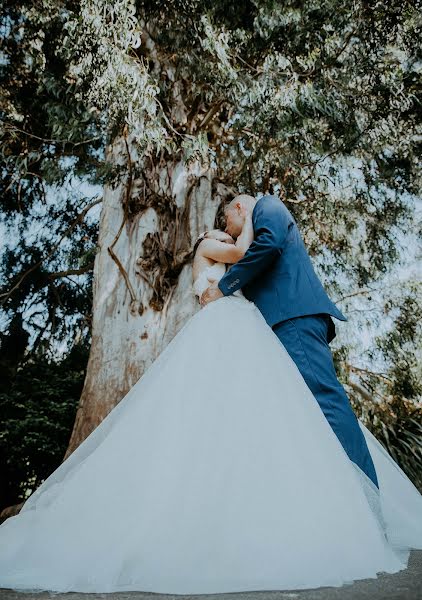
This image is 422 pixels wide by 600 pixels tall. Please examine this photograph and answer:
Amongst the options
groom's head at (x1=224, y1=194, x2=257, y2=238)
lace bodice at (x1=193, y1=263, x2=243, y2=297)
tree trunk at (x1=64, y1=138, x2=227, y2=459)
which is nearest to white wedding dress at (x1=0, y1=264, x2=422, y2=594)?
lace bodice at (x1=193, y1=263, x2=243, y2=297)

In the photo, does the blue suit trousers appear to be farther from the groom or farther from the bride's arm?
the bride's arm

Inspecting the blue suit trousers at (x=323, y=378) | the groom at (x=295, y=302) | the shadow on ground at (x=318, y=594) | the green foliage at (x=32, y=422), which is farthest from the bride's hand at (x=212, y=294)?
the green foliage at (x=32, y=422)

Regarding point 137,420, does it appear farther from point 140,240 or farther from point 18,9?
point 18,9

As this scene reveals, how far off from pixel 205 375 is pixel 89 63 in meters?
3.16

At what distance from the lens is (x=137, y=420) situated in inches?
71.5

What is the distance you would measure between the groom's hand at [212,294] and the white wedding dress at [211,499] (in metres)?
0.45

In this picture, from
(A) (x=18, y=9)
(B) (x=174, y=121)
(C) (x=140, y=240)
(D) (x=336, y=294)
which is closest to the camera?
(C) (x=140, y=240)

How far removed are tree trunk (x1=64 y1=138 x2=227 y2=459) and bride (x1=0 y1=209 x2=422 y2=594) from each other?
6.62ft

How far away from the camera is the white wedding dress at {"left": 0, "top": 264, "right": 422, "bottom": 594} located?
1414 mm

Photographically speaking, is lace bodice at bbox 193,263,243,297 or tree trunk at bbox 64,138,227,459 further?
tree trunk at bbox 64,138,227,459

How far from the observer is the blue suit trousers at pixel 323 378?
2.07m

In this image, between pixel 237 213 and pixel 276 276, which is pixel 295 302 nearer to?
pixel 276 276

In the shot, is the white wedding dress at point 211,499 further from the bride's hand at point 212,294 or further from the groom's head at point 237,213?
the groom's head at point 237,213

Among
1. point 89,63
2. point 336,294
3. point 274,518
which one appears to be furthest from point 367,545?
point 336,294
